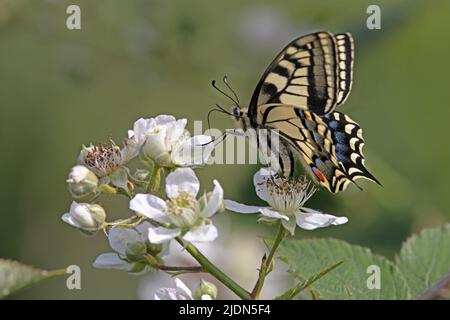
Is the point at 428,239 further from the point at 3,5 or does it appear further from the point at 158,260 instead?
the point at 3,5

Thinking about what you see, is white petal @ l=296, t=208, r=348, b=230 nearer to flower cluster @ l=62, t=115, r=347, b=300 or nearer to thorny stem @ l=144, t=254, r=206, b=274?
flower cluster @ l=62, t=115, r=347, b=300

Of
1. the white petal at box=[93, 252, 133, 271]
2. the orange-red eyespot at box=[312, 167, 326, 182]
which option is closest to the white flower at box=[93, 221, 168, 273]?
the white petal at box=[93, 252, 133, 271]

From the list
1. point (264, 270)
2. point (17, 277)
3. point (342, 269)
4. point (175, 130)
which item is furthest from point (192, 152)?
point (17, 277)

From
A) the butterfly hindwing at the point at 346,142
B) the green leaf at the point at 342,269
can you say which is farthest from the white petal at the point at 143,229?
the butterfly hindwing at the point at 346,142

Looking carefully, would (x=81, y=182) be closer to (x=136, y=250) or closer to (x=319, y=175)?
(x=136, y=250)

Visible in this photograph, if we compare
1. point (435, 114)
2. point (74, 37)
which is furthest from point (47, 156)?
point (435, 114)
